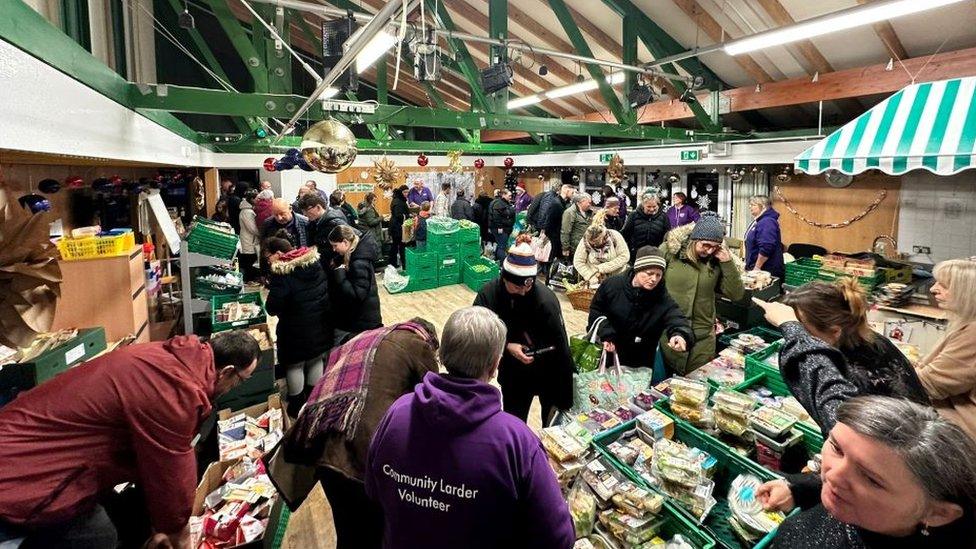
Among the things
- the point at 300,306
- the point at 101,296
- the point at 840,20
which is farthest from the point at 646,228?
the point at 101,296

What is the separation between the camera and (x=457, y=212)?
990cm

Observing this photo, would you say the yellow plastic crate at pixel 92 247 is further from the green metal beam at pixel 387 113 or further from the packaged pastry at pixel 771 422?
the packaged pastry at pixel 771 422

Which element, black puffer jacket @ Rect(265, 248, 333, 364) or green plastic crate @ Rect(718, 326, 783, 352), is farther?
green plastic crate @ Rect(718, 326, 783, 352)

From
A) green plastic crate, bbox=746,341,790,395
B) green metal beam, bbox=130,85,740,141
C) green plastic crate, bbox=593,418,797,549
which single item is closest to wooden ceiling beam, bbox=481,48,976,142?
green metal beam, bbox=130,85,740,141

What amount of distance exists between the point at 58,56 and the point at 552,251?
265 inches

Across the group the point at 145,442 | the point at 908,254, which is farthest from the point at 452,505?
the point at 908,254

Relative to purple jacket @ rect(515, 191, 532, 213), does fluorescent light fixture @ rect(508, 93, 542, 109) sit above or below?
above

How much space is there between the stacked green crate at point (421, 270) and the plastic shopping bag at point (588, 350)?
5219mm

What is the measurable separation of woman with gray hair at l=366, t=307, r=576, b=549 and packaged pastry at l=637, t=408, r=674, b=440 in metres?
1.03

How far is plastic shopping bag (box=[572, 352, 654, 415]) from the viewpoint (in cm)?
270

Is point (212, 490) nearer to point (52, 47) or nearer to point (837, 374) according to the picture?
point (52, 47)

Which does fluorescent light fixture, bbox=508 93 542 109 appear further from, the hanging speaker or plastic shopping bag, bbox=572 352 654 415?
plastic shopping bag, bbox=572 352 654 415

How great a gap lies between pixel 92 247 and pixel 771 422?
163 inches

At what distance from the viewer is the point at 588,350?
316 centimetres
